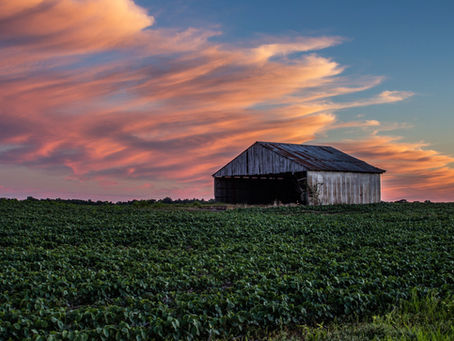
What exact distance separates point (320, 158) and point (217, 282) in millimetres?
40050

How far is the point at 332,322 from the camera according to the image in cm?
943

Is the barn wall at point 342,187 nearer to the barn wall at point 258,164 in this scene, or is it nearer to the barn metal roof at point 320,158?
the barn metal roof at point 320,158

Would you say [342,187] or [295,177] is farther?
Result: [295,177]

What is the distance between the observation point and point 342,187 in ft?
153

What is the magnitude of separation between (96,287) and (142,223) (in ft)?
44.5

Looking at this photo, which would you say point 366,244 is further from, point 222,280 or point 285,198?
point 285,198

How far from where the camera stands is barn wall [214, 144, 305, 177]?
4441 cm

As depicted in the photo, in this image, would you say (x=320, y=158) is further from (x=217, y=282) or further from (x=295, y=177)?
(x=217, y=282)

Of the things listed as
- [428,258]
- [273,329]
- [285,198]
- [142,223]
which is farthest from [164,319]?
[285,198]

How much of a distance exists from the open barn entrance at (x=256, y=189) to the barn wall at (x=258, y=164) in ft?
6.05

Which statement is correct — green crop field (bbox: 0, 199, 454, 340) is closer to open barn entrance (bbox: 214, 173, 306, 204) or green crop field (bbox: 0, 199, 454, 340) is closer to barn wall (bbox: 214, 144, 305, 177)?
barn wall (bbox: 214, 144, 305, 177)

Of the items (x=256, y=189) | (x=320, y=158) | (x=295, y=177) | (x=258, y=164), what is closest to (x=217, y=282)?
(x=258, y=164)

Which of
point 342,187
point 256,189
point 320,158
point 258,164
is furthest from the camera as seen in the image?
point 256,189

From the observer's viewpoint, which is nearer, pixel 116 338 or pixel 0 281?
pixel 116 338
